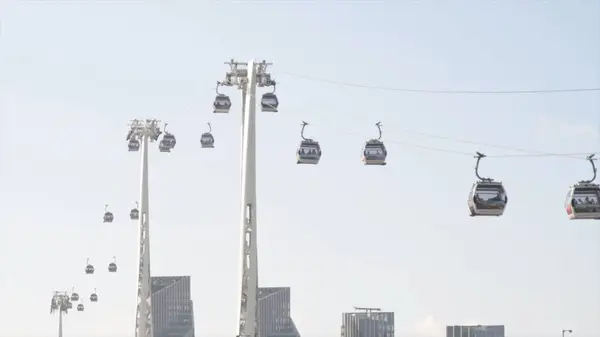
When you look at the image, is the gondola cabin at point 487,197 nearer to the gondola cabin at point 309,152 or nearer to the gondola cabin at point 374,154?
the gondola cabin at point 374,154

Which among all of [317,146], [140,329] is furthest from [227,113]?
[140,329]

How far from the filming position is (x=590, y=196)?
4084 cm

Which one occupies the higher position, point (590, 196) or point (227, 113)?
point (227, 113)

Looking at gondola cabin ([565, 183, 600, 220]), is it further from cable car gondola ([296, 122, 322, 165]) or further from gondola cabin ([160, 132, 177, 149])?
gondola cabin ([160, 132, 177, 149])

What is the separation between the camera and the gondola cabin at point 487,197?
42719mm

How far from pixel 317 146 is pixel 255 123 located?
564 cm

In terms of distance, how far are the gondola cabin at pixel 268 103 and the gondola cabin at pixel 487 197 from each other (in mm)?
18076

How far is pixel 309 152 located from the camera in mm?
54188

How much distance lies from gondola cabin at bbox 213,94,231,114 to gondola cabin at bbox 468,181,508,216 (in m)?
23.5

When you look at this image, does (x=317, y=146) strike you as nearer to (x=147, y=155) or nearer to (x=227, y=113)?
(x=227, y=113)

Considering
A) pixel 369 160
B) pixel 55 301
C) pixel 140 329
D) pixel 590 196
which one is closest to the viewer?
pixel 590 196

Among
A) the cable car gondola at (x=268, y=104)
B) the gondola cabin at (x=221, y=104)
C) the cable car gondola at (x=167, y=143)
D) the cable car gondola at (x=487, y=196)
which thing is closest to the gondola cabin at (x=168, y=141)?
the cable car gondola at (x=167, y=143)

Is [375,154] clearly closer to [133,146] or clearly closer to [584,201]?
[584,201]

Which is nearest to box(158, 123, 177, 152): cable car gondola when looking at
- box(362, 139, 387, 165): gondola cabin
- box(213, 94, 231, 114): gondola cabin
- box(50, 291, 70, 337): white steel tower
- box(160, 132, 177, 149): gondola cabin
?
box(160, 132, 177, 149): gondola cabin
